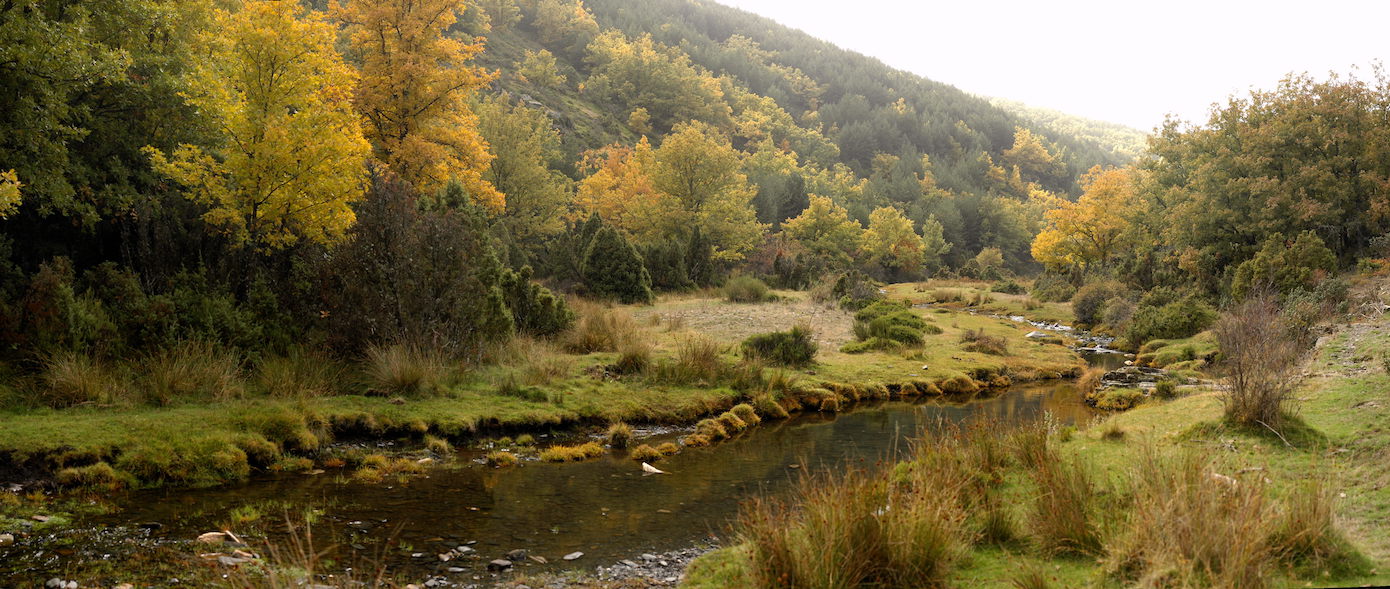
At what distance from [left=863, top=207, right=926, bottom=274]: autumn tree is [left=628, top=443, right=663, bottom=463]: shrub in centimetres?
5689

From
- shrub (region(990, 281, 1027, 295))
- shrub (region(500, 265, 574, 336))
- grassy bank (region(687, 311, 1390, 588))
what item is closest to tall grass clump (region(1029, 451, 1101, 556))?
grassy bank (region(687, 311, 1390, 588))

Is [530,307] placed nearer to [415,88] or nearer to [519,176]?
[415,88]

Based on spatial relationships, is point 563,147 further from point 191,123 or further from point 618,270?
point 191,123

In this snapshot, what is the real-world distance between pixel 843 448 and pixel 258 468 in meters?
7.68

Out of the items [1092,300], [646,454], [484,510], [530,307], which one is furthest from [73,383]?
[1092,300]

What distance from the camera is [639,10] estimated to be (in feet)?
457

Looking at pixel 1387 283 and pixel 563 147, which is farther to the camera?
pixel 563 147

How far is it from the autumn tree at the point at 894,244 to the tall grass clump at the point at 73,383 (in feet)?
196

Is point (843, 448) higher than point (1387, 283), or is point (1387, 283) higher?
point (1387, 283)

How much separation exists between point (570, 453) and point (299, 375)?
4.40m

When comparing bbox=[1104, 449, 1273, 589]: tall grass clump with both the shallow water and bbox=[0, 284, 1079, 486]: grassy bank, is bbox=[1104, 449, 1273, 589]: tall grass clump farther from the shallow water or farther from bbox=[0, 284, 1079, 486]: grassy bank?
bbox=[0, 284, 1079, 486]: grassy bank

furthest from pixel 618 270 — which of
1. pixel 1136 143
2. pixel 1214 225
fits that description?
pixel 1136 143

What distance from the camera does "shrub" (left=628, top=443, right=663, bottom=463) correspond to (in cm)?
1025

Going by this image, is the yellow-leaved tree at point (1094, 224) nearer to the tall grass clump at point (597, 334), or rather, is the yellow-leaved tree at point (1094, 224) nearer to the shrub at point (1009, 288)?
the shrub at point (1009, 288)
